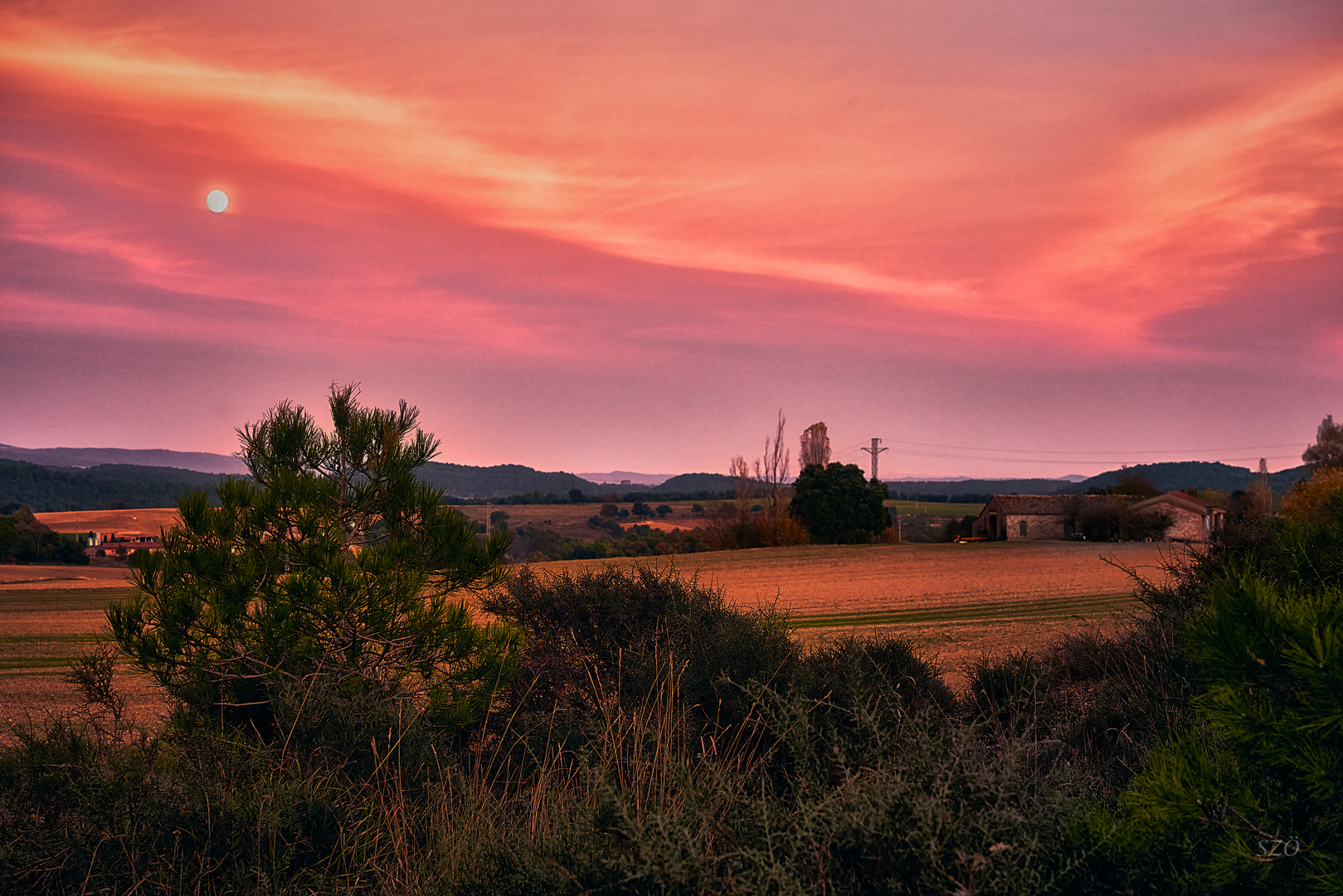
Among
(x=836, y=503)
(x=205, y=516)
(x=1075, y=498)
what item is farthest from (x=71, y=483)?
(x=205, y=516)

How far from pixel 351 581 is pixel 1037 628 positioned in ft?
64.4

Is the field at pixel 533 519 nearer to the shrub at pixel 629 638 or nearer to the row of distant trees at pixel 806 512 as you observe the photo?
the row of distant trees at pixel 806 512

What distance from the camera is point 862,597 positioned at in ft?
116

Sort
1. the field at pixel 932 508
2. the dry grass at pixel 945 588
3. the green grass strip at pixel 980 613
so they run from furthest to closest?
the field at pixel 932 508
the green grass strip at pixel 980 613
the dry grass at pixel 945 588

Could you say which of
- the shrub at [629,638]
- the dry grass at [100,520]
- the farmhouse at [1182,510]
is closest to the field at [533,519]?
the dry grass at [100,520]

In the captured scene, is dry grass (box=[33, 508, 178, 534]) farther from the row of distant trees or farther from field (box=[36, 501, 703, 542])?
the row of distant trees

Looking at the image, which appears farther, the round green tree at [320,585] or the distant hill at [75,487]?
the distant hill at [75,487]

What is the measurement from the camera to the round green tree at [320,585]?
7562mm

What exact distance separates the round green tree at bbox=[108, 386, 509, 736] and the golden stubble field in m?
1.04

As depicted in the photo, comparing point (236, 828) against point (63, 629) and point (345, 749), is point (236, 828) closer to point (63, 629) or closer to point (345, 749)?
point (345, 749)

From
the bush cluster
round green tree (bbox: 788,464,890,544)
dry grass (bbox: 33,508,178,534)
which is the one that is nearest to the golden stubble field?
the bush cluster

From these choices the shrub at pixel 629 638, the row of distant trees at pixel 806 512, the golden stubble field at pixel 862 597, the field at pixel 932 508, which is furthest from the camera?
the field at pixel 932 508

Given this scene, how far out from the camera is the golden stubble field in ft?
63.3

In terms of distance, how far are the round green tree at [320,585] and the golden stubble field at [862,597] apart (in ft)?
3.42
